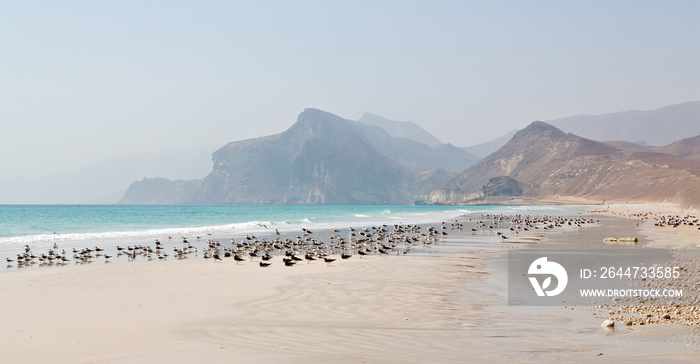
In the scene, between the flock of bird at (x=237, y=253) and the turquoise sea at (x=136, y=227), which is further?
the turquoise sea at (x=136, y=227)

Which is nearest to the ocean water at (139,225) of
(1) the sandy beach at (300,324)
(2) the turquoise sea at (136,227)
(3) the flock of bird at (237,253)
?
(2) the turquoise sea at (136,227)

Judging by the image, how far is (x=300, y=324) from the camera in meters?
10.2

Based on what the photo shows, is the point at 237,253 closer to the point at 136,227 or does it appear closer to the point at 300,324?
the point at 300,324

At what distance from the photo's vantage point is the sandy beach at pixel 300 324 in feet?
26.2

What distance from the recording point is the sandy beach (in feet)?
26.2

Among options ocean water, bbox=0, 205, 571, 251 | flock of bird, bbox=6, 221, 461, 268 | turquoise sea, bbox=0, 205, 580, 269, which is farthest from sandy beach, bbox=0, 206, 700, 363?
ocean water, bbox=0, 205, 571, 251

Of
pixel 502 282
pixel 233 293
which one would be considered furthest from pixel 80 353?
pixel 502 282

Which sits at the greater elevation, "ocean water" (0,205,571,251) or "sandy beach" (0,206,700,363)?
"sandy beach" (0,206,700,363)

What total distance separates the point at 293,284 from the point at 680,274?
11.2m

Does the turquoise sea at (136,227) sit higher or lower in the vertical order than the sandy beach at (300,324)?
lower

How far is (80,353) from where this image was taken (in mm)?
8047

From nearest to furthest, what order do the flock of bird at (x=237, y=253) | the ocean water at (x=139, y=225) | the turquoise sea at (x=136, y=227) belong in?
the flock of bird at (x=237, y=253)
the turquoise sea at (x=136, y=227)
the ocean water at (x=139, y=225)

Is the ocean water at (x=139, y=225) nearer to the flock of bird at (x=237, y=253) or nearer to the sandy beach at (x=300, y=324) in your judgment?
the flock of bird at (x=237, y=253)

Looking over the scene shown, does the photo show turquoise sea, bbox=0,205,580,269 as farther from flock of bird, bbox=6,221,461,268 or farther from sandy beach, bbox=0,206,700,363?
sandy beach, bbox=0,206,700,363
